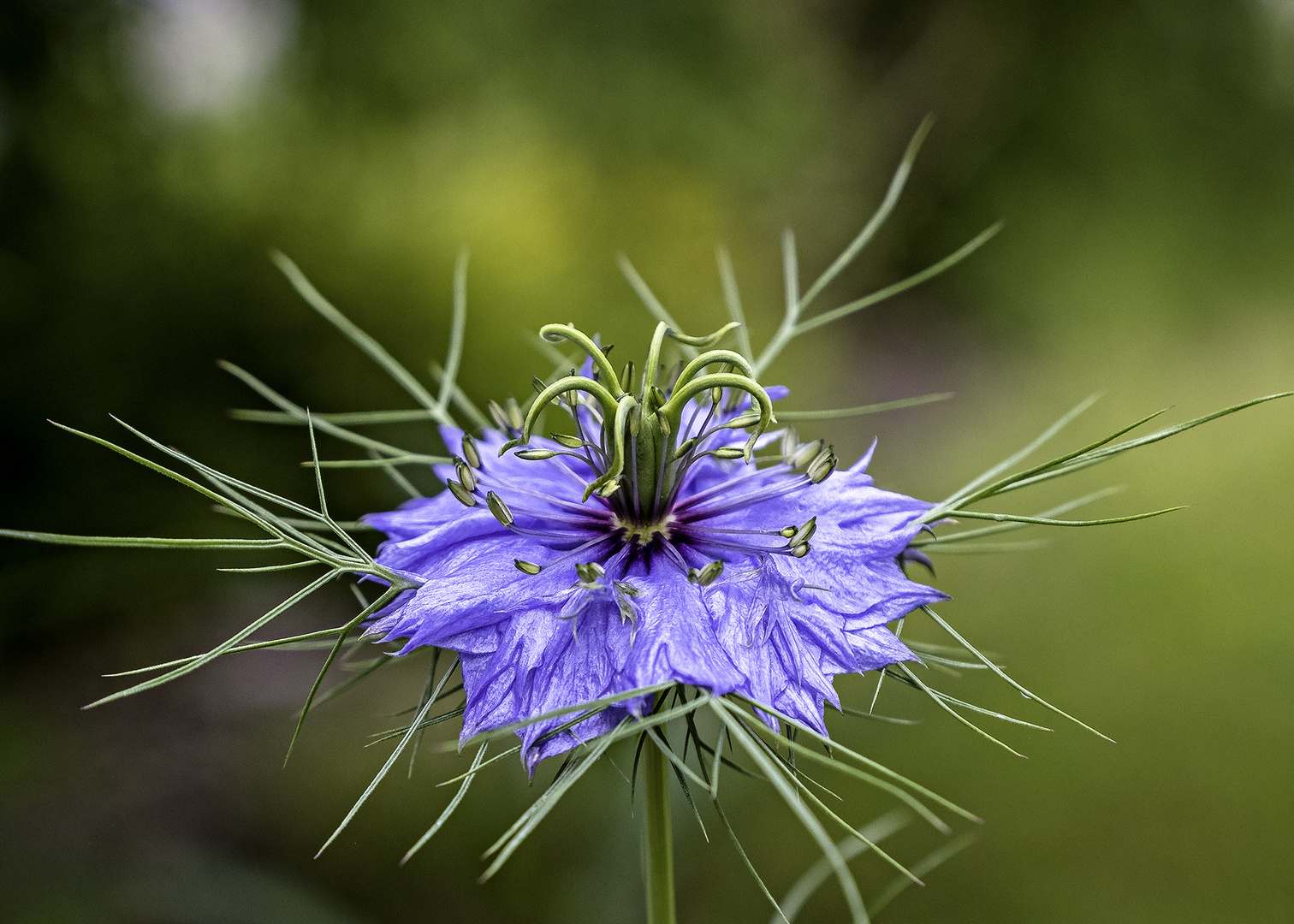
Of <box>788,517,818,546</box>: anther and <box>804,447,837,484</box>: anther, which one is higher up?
<box>804,447,837,484</box>: anther

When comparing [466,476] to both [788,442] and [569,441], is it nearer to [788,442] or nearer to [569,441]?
[569,441]

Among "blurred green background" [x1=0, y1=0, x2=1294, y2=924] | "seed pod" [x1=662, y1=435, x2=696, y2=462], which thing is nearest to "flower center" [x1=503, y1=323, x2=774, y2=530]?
"seed pod" [x1=662, y1=435, x2=696, y2=462]

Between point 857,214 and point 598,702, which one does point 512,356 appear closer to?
point 857,214

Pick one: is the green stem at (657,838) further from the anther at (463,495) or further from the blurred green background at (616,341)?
the blurred green background at (616,341)

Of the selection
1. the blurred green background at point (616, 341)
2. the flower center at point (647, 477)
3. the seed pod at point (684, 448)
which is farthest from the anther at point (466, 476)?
the blurred green background at point (616, 341)

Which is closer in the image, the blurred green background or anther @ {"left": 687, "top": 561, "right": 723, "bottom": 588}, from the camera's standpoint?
anther @ {"left": 687, "top": 561, "right": 723, "bottom": 588}

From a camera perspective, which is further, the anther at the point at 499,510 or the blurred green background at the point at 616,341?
the blurred green background at the point at 616,341

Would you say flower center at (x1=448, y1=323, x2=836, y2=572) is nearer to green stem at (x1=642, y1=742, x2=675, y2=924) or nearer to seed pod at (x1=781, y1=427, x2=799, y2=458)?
seed pod at (x1=781, y1=427, x2=799, y2=458)
